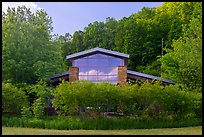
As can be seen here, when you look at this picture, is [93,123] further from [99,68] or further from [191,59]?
[99,68]

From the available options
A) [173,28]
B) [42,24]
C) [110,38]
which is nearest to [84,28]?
[110,38]

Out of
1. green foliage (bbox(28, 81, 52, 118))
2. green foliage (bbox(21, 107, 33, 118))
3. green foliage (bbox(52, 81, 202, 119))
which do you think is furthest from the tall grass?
green foliage (bbox(28, 81, 52, 118))

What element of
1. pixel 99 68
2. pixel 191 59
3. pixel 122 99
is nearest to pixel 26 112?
pixel 122 99

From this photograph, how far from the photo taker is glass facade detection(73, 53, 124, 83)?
20.4 meters

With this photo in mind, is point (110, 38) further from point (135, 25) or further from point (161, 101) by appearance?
point (161, 101)

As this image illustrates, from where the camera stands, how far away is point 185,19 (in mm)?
31594

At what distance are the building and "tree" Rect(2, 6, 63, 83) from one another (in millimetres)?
969

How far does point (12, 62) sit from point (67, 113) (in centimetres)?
516

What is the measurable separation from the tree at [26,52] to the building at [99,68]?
0.97 m

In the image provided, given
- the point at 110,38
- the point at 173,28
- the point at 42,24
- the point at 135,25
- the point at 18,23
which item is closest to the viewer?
the point at 18,23

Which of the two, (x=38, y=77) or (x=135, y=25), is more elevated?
(x=135, y=25)

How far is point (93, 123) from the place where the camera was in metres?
13.6

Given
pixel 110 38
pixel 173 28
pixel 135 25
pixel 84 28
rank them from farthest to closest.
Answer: pixel 84 28
pixel 110 38
pixel 135 25
pixel 173 28

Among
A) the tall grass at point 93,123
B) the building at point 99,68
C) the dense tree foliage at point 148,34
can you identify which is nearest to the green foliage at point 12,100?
the tall grass at point 93,123
